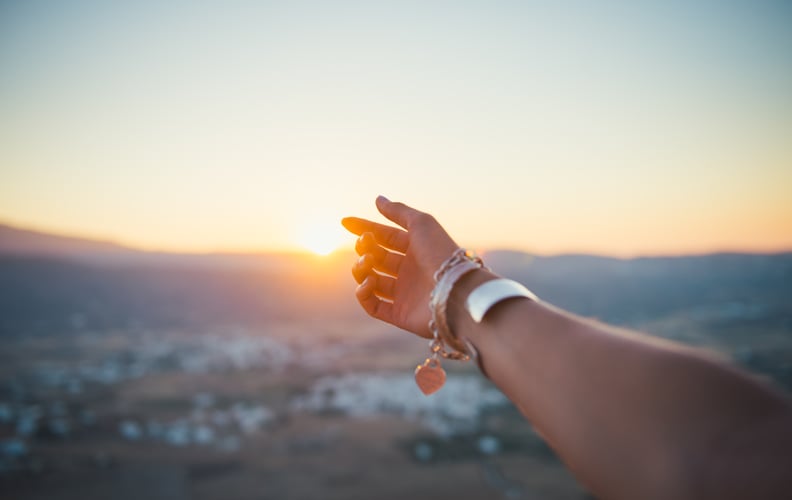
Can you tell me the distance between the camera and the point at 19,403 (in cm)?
1478

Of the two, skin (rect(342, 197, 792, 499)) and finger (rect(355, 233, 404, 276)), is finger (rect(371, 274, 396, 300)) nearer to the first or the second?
finger (rect(355, 233, 404, 276))

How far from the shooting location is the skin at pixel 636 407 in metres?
0.67

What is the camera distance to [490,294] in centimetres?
118

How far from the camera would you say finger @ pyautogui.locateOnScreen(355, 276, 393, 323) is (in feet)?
6.20

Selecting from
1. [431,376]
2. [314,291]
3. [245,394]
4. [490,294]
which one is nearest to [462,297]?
[490,294]

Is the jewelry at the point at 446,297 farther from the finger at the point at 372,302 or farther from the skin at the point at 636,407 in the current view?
the finger at the point at 372,302

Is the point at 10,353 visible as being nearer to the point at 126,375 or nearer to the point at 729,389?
the point at 126,375

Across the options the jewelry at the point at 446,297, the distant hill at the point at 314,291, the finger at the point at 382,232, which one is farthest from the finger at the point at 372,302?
the distant hill at the point at 314,291

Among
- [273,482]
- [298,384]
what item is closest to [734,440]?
[273,482]

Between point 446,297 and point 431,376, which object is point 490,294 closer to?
point 446,297

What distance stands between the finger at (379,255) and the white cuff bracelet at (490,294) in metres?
0.73

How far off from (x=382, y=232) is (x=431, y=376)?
0.59 m

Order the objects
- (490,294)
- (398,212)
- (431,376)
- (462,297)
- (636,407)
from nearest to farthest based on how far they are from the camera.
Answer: (636,407) → (490,294) → (462,297) → (431,376) → (398,212)

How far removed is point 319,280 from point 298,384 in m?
29.4
